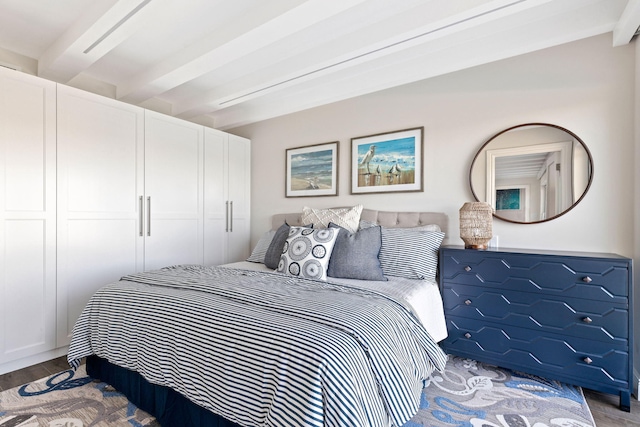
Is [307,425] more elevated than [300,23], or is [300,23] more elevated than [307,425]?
[300,23]

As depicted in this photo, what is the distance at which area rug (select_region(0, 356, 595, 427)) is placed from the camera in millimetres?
1686

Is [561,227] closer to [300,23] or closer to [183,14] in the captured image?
[300,23]

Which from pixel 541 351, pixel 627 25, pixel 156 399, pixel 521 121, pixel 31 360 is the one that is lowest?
pixel 31 360

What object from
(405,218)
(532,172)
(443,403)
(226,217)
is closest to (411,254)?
(405,218)

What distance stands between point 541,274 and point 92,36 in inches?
133

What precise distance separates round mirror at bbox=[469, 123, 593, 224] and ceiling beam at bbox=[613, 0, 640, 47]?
606 millimetres

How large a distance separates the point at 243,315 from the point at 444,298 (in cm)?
160

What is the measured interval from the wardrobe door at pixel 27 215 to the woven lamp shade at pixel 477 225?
3167 mm

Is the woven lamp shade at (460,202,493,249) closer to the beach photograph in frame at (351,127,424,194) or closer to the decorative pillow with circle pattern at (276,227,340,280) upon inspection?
the beach photograph in frame at (351,127,424,194)

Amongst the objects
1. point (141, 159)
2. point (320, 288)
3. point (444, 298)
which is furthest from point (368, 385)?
point (141, 159)

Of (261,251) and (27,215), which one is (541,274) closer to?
(261,251)

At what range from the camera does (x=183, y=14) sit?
217 centimetres

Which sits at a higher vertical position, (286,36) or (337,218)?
(286,36)

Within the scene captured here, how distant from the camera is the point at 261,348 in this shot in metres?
1.25
